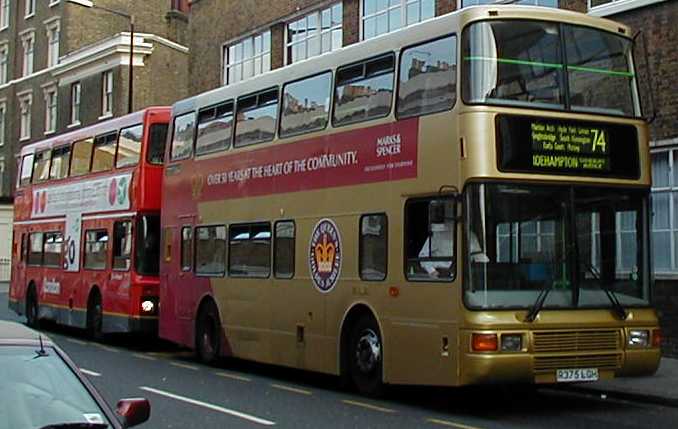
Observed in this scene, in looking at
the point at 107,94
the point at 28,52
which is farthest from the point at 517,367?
the point at 28,52

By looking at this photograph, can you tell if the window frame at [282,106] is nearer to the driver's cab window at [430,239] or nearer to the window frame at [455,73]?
the window frame at [455,73]

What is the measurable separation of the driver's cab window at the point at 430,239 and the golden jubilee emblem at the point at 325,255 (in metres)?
1.59

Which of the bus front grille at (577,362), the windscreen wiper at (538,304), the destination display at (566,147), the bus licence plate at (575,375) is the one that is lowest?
the bus licence plate at (575,375)

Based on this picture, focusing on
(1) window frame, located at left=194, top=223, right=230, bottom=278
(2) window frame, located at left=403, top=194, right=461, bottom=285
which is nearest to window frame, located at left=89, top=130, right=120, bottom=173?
(1) window frame, located at left=194, top=223, right=230, bottom=278

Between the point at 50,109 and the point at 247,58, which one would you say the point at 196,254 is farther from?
the point at 50,109

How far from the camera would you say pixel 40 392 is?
17.1 feet

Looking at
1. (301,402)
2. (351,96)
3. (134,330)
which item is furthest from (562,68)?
(134,330)

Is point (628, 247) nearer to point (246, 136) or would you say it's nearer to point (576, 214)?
point (576, 214)

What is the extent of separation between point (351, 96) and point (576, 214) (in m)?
3.54

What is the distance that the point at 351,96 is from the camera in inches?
531

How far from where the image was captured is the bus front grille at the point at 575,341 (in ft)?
35.9

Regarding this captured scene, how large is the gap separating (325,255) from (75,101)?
39.2 meters

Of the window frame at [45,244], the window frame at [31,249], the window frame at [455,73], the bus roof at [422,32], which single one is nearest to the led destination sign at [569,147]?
the window frame at [455,73]

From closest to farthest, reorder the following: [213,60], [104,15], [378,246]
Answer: [378,246] → [213,60] → [104,15]
